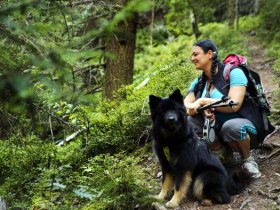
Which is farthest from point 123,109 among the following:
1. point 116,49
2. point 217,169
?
point 217,169

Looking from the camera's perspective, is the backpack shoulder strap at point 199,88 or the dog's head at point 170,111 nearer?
the dog's head at point 170,111

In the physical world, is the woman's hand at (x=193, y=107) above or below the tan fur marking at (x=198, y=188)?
above

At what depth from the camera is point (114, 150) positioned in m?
6.99

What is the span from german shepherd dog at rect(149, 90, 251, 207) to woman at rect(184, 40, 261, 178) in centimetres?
45

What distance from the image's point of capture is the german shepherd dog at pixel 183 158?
4668 mm

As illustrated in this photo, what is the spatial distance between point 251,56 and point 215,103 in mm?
10508

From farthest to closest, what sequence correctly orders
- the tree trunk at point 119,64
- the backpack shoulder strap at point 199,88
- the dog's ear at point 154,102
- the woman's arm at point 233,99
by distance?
1. the tree trunk at point 119,64
2. the backpack shoulder strap at point 199,88
3. the woman's arm at point 233,99
4. the dog's ear at point 154,102

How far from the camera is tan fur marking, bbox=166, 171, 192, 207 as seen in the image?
4.68 m

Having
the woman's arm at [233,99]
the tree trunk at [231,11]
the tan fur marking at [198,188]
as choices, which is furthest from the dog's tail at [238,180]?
the tree trunk at [231,11]

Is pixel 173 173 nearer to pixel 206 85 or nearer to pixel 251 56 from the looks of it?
pixel 206 85

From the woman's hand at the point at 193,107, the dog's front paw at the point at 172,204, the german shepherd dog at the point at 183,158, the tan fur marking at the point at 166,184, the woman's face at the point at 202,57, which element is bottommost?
the dog's front paw at the point at 172,204

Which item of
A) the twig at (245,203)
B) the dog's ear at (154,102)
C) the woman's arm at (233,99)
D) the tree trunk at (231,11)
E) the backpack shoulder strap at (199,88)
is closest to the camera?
the twig at (245,203)

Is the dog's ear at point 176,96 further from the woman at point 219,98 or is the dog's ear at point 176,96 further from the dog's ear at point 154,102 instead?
the woman at point 219,98

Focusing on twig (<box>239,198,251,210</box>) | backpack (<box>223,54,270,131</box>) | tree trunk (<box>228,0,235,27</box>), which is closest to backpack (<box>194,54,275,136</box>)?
backpack (<box>223,54,270,131</box>)
